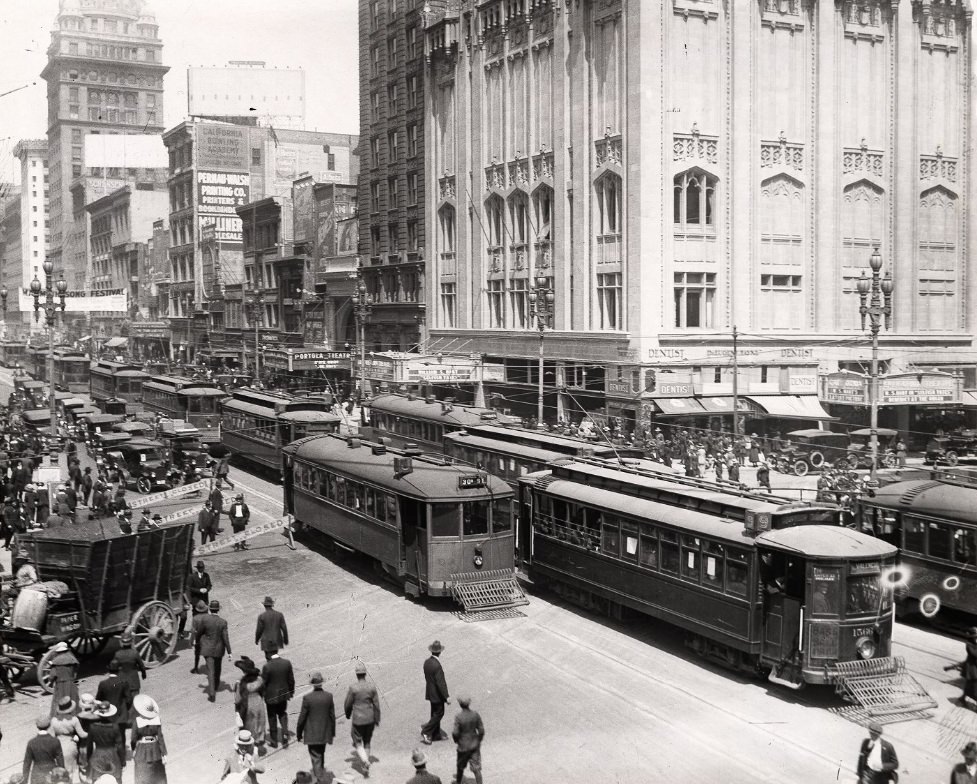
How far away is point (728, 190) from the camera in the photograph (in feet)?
160

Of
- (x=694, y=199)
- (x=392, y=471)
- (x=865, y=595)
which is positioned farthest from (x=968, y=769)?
(x=694, y=199)

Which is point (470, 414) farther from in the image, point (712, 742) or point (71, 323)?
point (71, 323)

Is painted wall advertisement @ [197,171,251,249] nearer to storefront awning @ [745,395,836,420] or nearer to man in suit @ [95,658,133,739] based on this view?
storefront awning @ [745,395,836,420]

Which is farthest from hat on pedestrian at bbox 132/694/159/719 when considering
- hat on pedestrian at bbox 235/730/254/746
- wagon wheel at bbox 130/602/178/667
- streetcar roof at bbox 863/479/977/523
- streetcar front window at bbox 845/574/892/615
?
streetcar roof at bbox 863/479/977/523

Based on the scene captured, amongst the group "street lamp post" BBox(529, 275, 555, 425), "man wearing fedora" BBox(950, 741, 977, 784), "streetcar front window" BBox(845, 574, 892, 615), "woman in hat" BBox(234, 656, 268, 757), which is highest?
"street lamp post" BBox(529, 275, 555, 425)

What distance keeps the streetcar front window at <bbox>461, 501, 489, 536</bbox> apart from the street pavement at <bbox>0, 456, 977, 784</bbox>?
1.66 meters

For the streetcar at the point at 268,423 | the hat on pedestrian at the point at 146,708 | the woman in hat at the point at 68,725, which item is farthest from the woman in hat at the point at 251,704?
the streetcar at the point at 268,423

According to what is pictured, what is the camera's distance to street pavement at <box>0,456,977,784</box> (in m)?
13.3

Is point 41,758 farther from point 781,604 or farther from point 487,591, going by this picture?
point 487,591

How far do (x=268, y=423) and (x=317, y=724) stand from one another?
26.6 meters

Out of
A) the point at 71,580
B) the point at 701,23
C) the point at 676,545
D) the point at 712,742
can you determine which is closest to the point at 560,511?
the point at 676,545

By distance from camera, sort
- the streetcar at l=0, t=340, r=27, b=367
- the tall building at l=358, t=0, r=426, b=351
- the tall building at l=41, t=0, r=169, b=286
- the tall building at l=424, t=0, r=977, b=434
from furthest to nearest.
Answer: the tall building at l=41, t=0, r=169, b=286 < the streetcar at l=0, t=340, r=27, b=367 < the tall building at l=358, t=0, r=426, b=351 < the tall building at l=424, t=0, r=977, b=434

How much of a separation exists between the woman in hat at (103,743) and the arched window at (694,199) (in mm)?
39901

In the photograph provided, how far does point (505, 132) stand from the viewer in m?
57.2
